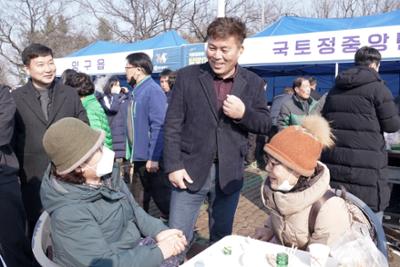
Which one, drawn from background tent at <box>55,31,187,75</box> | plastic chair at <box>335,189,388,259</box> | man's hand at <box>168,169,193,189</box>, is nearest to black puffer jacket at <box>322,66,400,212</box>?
plastic chair at <box>335,189,388,259</box>

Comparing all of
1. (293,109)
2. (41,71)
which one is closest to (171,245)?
(41,71)

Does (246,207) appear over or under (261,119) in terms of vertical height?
under

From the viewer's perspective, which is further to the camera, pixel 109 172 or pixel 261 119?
pixel 261 119

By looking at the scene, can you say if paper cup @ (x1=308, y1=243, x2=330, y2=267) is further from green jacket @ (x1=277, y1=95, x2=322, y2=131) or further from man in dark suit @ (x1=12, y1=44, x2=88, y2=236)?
green jacket @ (x1=277, y1=95, x2=322, y2=131)

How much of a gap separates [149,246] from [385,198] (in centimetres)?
195

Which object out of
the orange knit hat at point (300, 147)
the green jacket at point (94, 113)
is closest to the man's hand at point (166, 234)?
the orange knit hat at point (300, 147)

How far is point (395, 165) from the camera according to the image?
407cm

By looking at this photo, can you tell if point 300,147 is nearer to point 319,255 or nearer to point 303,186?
point 303,186

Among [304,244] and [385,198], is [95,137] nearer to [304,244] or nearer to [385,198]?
[304,244]

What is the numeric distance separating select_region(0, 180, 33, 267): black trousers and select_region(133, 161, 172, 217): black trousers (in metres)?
1.29

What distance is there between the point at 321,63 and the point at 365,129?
5.20m

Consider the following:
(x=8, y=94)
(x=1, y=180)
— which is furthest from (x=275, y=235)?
(x=8, y=94)

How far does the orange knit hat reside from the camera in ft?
5.76

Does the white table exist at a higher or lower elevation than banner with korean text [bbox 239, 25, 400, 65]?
lower
